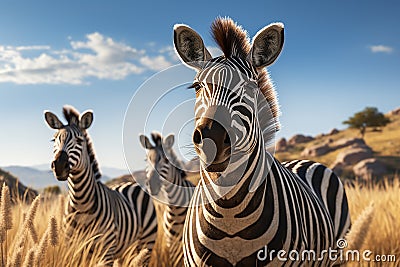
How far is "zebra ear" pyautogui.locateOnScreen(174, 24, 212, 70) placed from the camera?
9.13 feet

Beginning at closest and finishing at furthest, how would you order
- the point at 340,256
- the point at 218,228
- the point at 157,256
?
1. the point at 218,228
2. the point at 340,256
3. the point at 157,256

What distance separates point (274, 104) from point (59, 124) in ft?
12.7

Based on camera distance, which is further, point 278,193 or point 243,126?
point 278,193

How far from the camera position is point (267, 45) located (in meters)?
2.79

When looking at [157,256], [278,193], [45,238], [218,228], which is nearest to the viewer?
[45,238]

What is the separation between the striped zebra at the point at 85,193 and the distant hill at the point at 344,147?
48095 mm

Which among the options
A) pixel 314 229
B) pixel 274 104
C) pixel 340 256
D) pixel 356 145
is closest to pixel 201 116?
pixel 274 104

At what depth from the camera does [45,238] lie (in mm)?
2285

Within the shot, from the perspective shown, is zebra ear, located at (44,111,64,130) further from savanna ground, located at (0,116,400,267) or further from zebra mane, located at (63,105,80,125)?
savanna ground, located at (0,116,400,267)

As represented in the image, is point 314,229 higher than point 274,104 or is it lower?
lower

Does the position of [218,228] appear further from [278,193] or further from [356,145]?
[356,145]

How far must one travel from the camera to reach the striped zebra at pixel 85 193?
5410 millimetres

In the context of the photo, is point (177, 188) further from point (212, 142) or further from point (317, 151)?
point (317, 151)

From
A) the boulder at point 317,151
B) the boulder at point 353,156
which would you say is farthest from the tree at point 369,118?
the boulder at point 353,156
